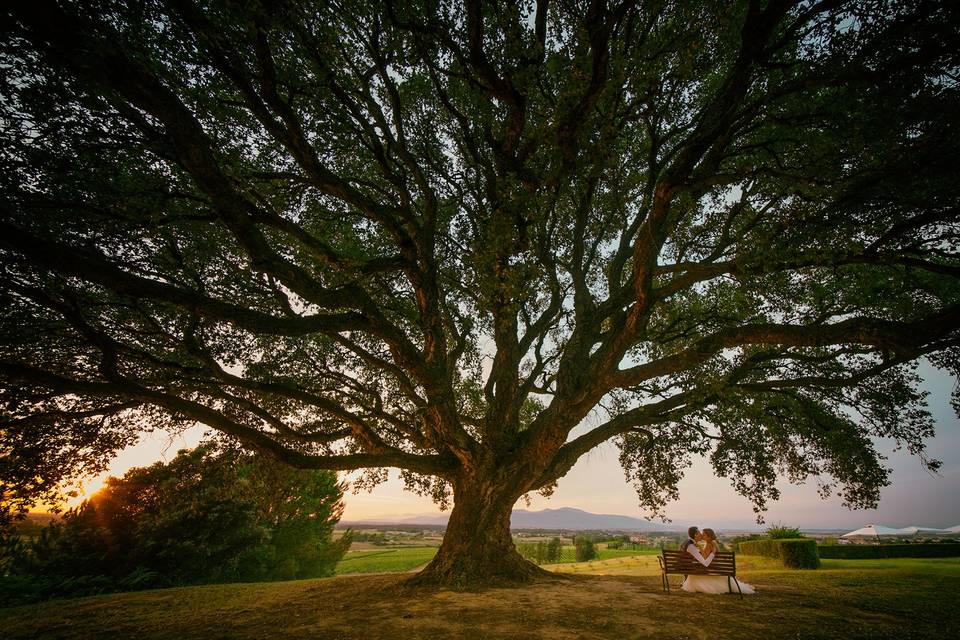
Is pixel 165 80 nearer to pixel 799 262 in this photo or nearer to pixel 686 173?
pixel 686 173

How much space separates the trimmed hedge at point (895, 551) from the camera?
60.9ft

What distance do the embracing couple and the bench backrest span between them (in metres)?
0.12

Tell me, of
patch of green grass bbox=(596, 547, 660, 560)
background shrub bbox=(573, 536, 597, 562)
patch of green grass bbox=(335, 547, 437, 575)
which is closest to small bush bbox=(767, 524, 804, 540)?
patch of green grass bbox=(596, 547, 660, 560)

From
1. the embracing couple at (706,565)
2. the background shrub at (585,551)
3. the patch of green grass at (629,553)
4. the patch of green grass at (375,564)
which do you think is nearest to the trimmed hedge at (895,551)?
the patch of green grass at (629,553)

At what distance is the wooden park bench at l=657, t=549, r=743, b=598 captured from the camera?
8.10 metres

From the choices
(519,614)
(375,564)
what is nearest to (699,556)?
(519,614)

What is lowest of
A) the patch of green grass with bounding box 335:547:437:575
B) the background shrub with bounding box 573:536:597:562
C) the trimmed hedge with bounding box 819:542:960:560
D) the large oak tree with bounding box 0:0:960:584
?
the patch of green grass with bounding box 335:547:437:575

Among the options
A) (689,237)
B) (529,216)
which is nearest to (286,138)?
(529,216)

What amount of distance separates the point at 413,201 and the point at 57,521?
768 inches

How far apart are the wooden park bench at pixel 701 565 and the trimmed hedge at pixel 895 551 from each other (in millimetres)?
18857

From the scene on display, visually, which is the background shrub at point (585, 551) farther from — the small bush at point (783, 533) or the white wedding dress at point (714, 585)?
the white wedding dress at point (714, 585)

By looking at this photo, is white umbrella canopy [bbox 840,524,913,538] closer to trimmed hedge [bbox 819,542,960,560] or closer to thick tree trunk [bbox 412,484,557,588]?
trimmed hedge [bbox 819,542,960,560]

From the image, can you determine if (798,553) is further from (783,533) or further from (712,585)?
(712,585)

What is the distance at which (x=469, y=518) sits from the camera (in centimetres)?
970
